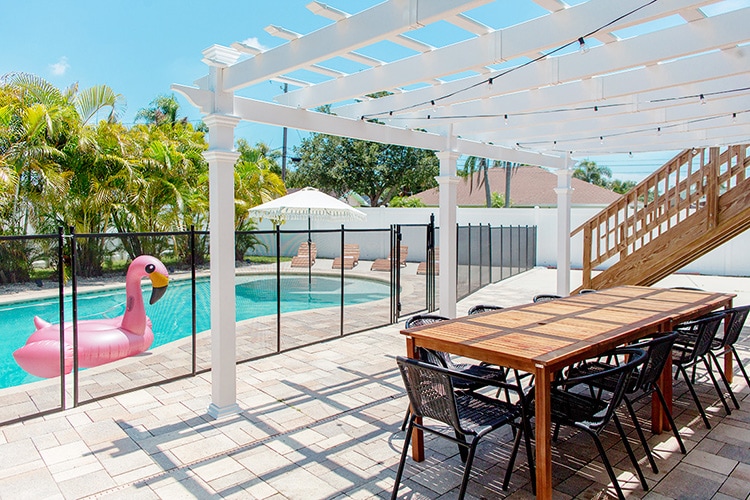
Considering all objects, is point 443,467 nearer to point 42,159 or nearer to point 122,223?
point 42,159

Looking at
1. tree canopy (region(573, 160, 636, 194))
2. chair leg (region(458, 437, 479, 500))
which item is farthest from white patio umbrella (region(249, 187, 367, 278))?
tree canopy (region(573, 160, 636, 194))

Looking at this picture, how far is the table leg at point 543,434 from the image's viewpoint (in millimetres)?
2502

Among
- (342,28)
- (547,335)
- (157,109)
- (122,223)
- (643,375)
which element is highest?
(157,109)

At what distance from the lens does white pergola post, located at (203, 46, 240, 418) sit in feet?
13.0

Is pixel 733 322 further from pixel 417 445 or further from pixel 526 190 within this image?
pixel 526 190

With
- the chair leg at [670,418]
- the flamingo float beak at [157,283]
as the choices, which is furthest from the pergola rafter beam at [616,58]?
the flamingo float beak at [157,283]

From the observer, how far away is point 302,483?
2.96 metres

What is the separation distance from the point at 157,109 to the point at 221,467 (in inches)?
1067

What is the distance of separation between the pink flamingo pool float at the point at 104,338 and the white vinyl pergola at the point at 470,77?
2242 mm

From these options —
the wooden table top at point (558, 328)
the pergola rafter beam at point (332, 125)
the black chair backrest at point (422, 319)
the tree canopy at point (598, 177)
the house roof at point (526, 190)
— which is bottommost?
the black chair backrest at point (422, 319)

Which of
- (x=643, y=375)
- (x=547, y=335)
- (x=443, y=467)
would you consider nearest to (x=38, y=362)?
(x=443, y=467)

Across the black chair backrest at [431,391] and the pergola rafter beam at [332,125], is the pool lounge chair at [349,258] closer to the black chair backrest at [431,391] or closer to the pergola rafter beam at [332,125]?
the pergola rafter beam at [332,125]

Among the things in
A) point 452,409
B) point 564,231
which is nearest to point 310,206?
point 564,231

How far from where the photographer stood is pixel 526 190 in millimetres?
27234
